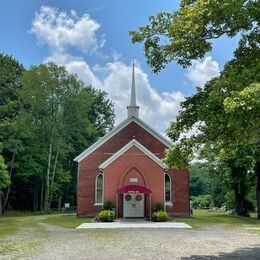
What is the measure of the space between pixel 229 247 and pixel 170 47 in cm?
735

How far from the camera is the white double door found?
33094 mm

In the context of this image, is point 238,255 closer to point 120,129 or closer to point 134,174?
point 134,174

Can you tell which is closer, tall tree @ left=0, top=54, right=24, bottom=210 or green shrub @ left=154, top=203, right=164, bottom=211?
green shrub @ left=154, top=203, right=164, bottom=211

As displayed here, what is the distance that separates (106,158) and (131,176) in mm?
4270

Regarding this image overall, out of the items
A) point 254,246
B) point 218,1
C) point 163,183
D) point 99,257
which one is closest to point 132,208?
point 163,183

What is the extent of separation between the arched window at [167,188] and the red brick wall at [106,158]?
35cm

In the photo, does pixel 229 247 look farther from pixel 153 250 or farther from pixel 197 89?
pixel 197 89

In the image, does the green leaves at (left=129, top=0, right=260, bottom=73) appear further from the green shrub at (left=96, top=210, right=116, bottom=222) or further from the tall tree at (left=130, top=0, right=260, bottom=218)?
the green shrub at (left=96, top=210, right=116, bottom=222)

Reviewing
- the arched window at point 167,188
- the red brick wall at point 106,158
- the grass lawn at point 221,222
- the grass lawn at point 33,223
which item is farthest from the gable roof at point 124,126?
the grass lawn at point 221,222

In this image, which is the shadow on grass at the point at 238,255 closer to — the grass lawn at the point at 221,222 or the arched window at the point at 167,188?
the grass lawn at the point at 221,222

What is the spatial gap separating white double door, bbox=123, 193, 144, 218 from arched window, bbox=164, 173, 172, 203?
8.64 feet

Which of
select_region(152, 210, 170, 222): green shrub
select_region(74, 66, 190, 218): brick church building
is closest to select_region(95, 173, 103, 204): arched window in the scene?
select_region(74, 66, 190, 218): brick church building

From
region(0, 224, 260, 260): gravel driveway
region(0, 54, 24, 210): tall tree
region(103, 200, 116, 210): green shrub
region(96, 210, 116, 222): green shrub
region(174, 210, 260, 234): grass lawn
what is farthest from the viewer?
region(0, 54, 24, 210): tall tree

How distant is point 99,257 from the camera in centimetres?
1225
